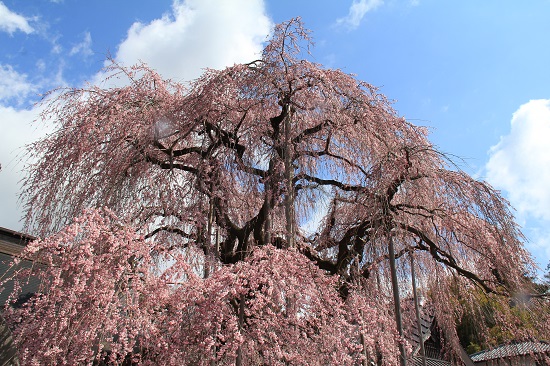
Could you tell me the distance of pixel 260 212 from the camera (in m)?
6.82

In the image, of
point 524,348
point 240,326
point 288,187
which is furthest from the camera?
point 524,348

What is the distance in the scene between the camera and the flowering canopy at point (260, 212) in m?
4.62

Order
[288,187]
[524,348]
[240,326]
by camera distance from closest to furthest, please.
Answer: [240,326]
[288,187]
[524,348]

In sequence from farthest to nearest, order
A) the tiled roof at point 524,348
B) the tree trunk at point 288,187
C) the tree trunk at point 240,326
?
the tiled roof at point 524,348 < the tree trunk at point 288,187 < the tree trunk at point 240,326

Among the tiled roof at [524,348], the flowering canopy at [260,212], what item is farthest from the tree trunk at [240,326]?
the tiled roof at [524,348]

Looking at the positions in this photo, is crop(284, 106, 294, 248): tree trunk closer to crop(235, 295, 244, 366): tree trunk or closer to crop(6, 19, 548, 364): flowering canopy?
crop(6, 19, 548, 364): flowering canopy

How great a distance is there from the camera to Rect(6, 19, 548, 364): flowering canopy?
4617 millimetres

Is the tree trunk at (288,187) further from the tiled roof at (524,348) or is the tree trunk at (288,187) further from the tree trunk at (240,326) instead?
the tiled roof at (524,348)

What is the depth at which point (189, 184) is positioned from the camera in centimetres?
666

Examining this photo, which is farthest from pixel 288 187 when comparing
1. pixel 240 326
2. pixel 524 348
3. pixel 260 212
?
pixel 524 348

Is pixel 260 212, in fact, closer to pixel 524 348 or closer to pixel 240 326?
pixel 240 326

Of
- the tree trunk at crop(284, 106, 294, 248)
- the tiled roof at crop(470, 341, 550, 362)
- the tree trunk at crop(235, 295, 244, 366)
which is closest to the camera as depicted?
the tree trunk at crop(235, 295, 244, 366)

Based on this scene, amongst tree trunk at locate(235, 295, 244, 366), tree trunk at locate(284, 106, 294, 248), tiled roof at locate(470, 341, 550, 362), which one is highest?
tree trunk at locate(284, 106, 294, 248)

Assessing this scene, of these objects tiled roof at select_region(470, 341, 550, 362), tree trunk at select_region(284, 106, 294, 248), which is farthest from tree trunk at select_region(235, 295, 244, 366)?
tiled roof at select_region(470, 341, 550, 362)
